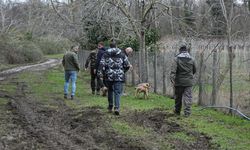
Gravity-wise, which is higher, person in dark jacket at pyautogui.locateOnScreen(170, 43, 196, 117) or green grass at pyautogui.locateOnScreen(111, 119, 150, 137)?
person in dark jacket at pyautogui.locateOnScreen(170, 43, 196, 117)

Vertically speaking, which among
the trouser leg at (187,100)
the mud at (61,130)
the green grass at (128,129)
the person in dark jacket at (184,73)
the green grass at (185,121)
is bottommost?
the green grass at (185,121)

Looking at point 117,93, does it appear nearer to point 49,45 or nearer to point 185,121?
point 185,121

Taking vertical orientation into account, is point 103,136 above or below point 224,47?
below

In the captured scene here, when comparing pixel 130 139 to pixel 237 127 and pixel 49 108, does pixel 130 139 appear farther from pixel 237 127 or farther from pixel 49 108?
pixel 49 108

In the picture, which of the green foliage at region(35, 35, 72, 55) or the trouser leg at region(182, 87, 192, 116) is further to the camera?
the green foliage at region(35, 35, 72, 55)

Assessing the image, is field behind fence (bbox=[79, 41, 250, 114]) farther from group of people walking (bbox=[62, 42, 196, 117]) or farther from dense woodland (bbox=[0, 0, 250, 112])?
group of people walking (bbox=[62, 42, 196, 117])

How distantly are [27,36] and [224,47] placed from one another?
1818 inches

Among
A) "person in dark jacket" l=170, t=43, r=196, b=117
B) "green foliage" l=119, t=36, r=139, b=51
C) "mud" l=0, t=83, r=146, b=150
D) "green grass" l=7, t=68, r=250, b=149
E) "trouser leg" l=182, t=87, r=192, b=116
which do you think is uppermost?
"green foliage" l=119, t=36, r=139, b=51

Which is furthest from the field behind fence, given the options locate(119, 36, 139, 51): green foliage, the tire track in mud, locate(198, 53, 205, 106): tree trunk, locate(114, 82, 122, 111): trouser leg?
locate(119, 36, 139, 51): green foliage

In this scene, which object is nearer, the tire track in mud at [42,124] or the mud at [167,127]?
the tire track in mud at [42,124]

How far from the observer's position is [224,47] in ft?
46.9

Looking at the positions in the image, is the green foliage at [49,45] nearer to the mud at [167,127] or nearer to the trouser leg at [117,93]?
the trouser leg at [117,93]

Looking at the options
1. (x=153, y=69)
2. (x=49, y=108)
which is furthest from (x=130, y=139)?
(x=153, y=69)

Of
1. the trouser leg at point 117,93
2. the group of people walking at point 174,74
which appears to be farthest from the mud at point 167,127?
the group of people walking at point 174,74
